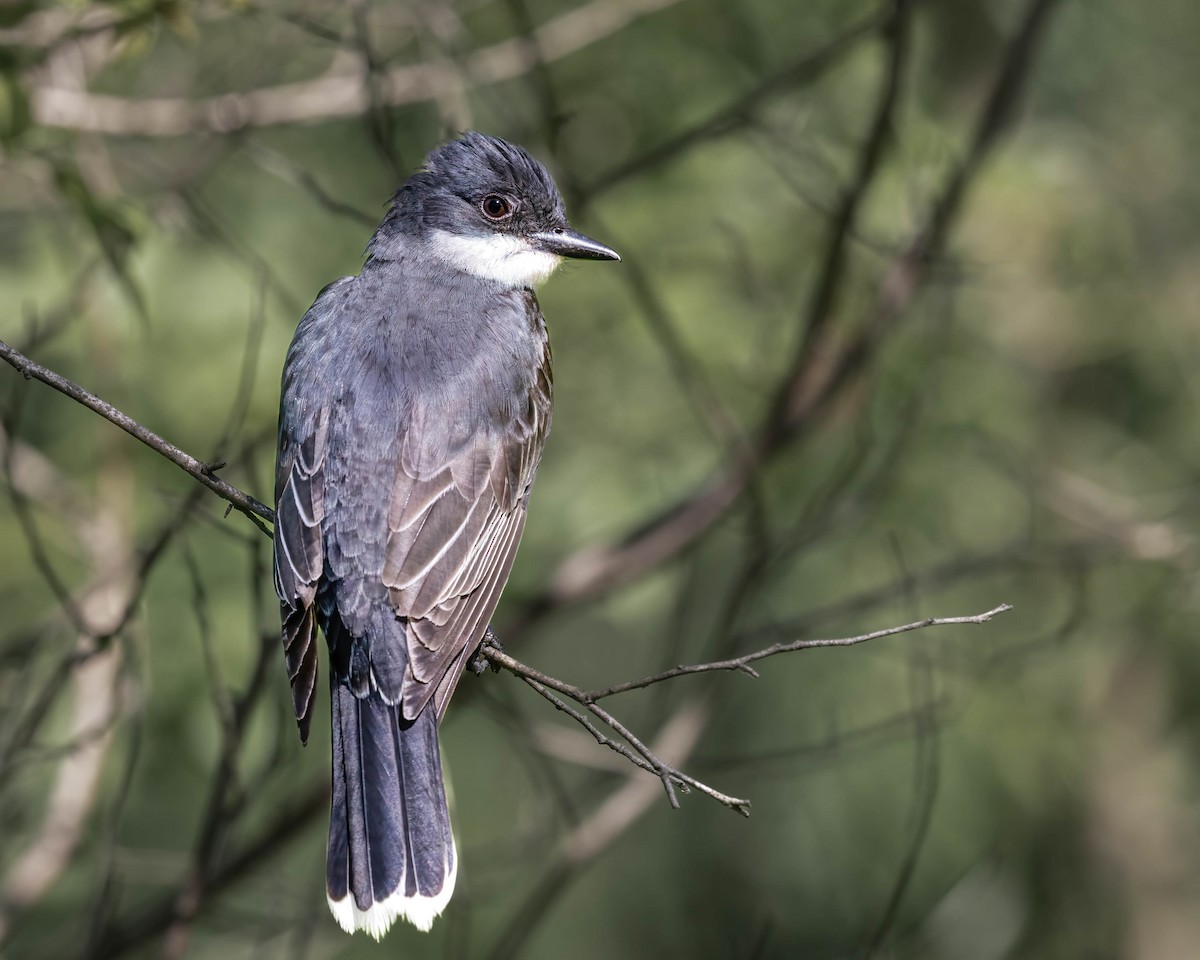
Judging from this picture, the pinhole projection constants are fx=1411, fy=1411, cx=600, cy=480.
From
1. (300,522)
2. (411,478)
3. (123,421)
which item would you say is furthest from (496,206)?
(123,421)

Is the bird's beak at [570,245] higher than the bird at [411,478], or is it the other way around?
the bird's beak at [570,245]

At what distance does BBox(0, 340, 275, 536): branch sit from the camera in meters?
2.80

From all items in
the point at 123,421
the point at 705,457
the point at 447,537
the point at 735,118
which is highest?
the point at 735,118

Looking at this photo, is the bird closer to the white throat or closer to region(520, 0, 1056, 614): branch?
the white throat

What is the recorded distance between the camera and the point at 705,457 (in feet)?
17.8

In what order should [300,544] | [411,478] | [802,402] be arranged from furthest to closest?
[802,402] → [411,478] → [300,544]

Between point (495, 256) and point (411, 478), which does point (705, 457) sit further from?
point (411, 478)

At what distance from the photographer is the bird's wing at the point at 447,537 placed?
3.51 m

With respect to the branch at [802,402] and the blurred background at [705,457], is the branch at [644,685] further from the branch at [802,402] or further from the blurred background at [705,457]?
the branch at [802,402]

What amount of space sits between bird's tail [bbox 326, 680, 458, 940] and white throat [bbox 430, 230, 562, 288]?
5.03 ft

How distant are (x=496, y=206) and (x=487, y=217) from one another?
0.15 feet

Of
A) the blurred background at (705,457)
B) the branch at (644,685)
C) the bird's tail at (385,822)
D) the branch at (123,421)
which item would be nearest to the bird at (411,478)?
the bird's tail at (385,822)

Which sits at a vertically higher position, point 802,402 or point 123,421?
point 123,421

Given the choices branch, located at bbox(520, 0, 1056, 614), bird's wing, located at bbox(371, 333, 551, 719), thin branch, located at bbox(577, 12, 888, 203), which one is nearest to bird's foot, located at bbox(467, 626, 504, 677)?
bird's wing, located at bbox(371, 333, 551, 719)
